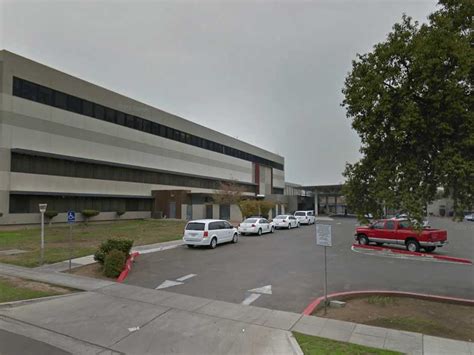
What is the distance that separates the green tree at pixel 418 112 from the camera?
7.36 m

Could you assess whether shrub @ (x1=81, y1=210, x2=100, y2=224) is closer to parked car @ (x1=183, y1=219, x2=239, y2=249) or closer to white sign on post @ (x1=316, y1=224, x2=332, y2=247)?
parked car @ (x1=183, y1=219, x2=239, y2=249)

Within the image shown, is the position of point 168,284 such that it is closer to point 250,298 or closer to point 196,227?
point 250,298

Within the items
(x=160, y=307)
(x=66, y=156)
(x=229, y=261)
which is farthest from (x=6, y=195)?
(x=160, y=307)

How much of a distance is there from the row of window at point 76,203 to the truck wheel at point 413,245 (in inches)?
1195

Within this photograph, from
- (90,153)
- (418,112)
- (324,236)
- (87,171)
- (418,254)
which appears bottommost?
(418,254)

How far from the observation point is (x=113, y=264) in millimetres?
12672

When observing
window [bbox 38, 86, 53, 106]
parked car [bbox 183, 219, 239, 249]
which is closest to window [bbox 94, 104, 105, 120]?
window [bbox 38, 86, 53, 106]

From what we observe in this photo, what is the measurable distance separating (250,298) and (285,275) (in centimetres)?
337

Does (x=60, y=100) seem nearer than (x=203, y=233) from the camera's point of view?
No

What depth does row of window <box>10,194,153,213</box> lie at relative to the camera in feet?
101

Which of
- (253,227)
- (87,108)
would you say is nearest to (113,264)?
(253,227)

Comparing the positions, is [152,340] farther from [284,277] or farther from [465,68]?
[465,68]

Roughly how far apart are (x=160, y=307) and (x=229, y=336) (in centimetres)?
269

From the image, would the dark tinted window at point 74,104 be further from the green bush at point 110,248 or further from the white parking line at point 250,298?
the white parking line at point 250,298
